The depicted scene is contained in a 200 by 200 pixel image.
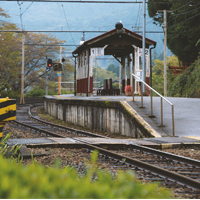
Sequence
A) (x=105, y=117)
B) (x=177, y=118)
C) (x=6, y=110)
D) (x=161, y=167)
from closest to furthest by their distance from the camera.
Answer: (x=161, y=167), (x=6, y=110), (x=177, y=118), (x=105, y=117)

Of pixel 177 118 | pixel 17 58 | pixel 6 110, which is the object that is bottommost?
pixel 177 118

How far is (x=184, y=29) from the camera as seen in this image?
3041 cm

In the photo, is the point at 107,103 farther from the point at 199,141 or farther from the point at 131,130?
the point at 199,141

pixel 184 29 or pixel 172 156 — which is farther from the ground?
pixel 184 29

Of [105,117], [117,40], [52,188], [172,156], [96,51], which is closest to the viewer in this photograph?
[52,188]

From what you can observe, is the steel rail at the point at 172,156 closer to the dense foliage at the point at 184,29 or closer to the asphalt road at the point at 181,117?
the asphalt road at the point at 181,117

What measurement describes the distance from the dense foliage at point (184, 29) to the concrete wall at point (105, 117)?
1461 cm

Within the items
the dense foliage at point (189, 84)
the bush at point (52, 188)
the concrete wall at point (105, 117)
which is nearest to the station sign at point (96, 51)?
the concrete wall at point (105, 117)

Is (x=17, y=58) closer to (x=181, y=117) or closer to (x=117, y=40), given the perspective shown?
(x=117, y=40)

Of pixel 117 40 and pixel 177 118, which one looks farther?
pixel 117 40

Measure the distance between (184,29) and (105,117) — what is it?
755 inches

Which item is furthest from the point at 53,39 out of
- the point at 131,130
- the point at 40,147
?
the point at 40,147

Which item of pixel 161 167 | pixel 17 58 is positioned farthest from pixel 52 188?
pixel 17 58

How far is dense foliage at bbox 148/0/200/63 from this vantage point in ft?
96.7
